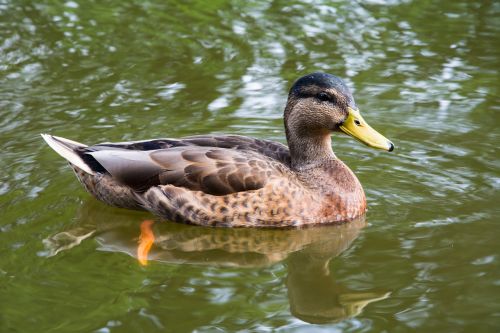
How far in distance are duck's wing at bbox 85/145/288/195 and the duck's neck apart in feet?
0.55

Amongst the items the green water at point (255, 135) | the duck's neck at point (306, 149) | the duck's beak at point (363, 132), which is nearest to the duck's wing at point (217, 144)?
the duck's neck at point (306, 149)

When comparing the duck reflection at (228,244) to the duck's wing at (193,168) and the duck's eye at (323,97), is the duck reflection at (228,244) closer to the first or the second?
the duck's wing at (193,168)

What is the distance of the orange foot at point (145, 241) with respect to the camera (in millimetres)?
7434

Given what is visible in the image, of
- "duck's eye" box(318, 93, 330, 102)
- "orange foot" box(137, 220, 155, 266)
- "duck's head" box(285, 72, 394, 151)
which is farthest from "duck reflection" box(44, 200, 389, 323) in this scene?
"duck's eye" box(318, 93, 330, 102)

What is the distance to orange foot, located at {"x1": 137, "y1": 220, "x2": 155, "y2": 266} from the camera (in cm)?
743

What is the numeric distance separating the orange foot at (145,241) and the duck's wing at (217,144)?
2.29 ft

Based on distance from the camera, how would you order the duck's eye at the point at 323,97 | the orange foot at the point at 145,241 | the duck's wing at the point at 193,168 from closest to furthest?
the orange foot at the point at 145,241 → the duck's wing at the point at 193,168 → the duck's eye at the point at 323,97

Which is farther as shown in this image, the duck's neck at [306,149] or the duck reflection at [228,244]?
the duck's neck at [306,149]

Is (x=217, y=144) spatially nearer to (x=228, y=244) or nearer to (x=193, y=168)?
(x=193, y=168)

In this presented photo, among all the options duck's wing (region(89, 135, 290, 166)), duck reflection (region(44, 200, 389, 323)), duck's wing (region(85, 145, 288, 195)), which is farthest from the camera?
duck's wing (region(89, 135, 290, 166))

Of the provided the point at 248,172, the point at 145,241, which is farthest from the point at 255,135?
the point at 145,241

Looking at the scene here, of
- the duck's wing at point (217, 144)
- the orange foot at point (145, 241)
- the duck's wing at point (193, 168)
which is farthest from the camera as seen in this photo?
the duck's wing at point (217, 144)

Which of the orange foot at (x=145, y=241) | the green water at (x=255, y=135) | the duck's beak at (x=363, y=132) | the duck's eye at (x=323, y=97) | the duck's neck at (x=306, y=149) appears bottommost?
the orange foot at (x=145, y=241)

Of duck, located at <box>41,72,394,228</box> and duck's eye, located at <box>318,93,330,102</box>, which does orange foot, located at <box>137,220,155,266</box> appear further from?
duck's eye, located at <box>318,93,330,102</box>
